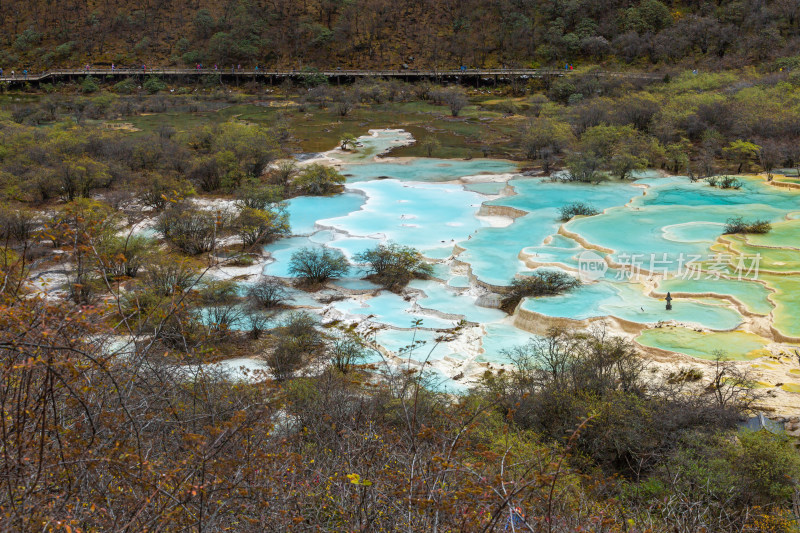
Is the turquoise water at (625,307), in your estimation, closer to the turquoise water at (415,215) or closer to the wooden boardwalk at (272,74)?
the turquoise water at (415,215)

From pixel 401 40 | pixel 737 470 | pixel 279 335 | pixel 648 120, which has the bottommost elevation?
pixel 279 335

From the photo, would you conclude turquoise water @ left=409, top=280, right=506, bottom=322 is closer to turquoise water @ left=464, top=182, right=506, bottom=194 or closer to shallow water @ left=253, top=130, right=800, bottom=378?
shallow water @ left=253, top=130, right=800, bottom=378

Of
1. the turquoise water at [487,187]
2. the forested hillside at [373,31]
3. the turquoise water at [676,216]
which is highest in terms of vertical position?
the forested hillside at [373,31]

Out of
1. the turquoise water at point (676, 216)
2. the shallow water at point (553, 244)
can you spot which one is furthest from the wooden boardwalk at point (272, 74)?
the turquoise water at point (676, 216)

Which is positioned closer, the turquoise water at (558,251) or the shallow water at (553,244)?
the shallow water at (553,244)

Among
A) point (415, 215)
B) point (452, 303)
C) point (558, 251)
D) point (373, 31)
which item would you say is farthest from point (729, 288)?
point (373, 31)

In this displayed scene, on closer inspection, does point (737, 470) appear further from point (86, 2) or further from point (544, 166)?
point (86, 2)

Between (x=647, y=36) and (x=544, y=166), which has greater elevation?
(x=647, y=36)

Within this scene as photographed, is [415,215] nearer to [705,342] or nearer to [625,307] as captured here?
[625,307]

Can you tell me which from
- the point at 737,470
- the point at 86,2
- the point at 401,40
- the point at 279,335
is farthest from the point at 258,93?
the point at 737,470
